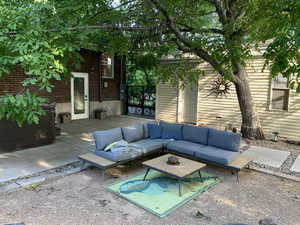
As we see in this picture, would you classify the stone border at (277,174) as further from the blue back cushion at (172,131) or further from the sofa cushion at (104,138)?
the sofa cushion at (104,138)

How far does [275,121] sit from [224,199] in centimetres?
491

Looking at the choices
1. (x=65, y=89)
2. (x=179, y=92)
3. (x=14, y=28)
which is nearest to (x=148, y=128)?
(x=14, y=28)

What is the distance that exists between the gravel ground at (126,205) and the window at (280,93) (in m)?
3.78

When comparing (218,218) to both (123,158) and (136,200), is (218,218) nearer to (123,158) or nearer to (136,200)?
(136,200)

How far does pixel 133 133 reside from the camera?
501 centimetres

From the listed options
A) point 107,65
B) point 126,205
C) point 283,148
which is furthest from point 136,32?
point 107,65

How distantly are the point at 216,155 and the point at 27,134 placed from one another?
432cm

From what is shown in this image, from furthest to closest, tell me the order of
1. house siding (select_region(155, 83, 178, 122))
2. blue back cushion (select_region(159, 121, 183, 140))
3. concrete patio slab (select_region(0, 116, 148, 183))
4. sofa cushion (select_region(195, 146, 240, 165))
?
1. house siding (select_region(155, 83, 178, 122))
2. blue back cushion (select_region(159, 121, 183, 140))
3. concrete patio slab (select_region(0, 116, 148, 183))
4. sofa cushion (select_region(195, 146, 240, 165))

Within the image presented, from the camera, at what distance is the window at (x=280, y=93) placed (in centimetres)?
680

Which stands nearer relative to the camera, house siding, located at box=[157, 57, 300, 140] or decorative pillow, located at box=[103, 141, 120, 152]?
decorative pillow, located at box=[103, 141, 120, 152]

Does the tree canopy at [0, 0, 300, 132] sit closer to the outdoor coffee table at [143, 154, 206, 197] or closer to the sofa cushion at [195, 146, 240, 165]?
the sofa cushion at [195, 146, 240, 165]

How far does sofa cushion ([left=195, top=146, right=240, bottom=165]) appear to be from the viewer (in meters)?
3.92

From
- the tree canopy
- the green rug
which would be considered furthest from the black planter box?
A: the green rug

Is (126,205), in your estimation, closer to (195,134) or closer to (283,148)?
(195,134)
